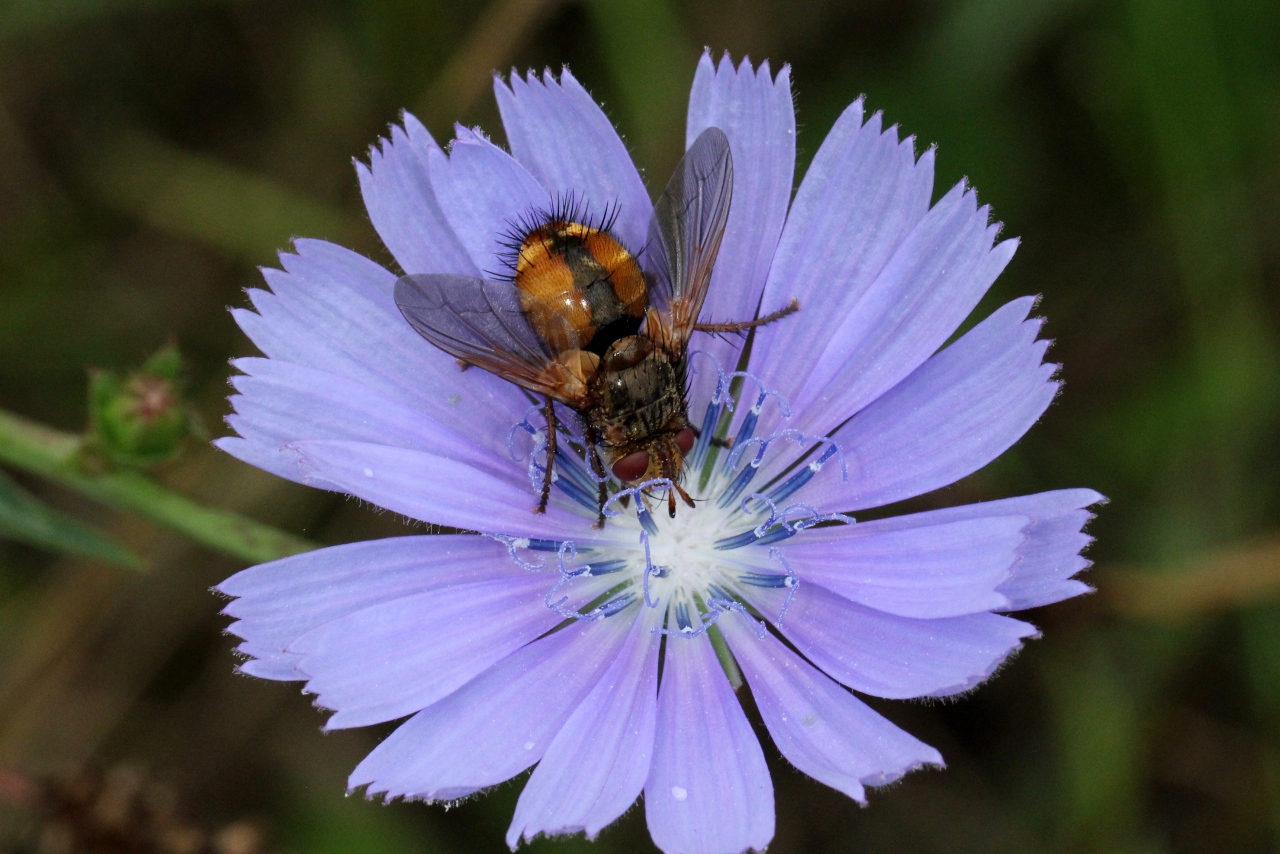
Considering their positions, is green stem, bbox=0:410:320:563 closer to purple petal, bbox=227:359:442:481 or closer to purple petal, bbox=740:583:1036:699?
purple petal, bbox=227:359:442:481

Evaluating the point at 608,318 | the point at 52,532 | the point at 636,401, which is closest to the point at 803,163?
the point at 608,318

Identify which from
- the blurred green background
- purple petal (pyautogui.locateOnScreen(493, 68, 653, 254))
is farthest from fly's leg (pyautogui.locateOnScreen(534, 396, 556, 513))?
the blurred green background

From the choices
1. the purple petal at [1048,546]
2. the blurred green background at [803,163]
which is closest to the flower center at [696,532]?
the purple petal at [1048,546]

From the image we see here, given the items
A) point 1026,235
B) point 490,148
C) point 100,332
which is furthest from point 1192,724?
point 100,332

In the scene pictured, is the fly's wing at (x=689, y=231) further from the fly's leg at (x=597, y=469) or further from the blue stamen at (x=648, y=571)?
the blue stamen at (x=648, y=571)

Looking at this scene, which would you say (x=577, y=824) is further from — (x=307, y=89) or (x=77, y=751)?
(x=307, y=89)

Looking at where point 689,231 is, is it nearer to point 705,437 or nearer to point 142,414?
point 705,437
